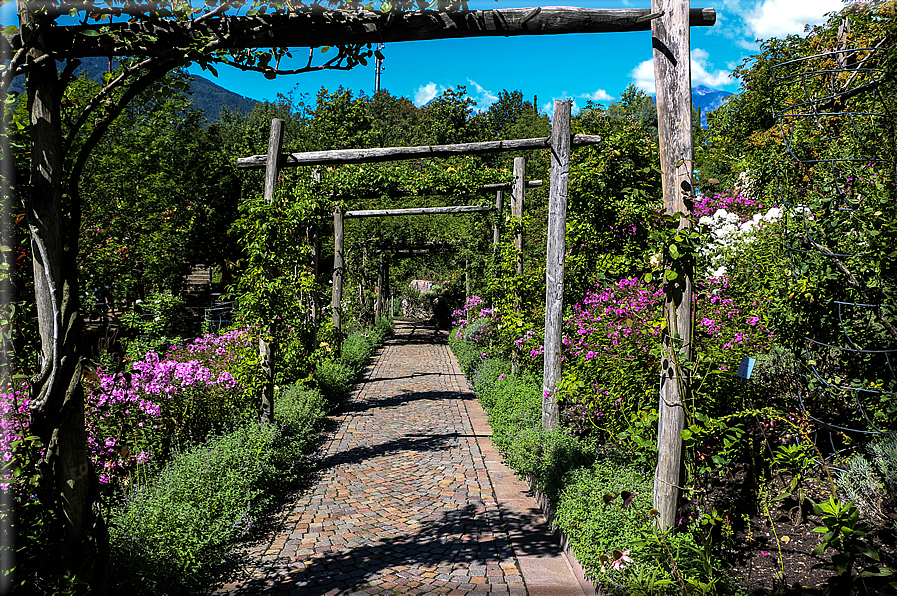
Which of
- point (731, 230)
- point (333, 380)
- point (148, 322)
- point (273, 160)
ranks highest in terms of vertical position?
point (273, 160)

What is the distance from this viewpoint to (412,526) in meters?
4.51

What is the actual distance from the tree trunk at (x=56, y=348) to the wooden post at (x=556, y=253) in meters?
4.29

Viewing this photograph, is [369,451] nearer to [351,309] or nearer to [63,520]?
[63,520]

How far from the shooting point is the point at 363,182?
9.40m

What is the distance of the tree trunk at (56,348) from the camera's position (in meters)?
2.41

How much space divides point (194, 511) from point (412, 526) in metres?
1.68

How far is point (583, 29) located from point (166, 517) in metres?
3.78

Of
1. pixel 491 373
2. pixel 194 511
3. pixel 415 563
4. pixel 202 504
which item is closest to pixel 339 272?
pixel 491 373

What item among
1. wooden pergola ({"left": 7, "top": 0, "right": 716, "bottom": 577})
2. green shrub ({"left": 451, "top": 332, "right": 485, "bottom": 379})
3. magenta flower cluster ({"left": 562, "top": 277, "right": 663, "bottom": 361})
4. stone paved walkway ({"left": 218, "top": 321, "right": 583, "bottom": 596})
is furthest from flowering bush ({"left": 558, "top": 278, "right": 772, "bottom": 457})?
green shrub ({"left": 451, "top": 332, "right": 485, "bottom": 379})

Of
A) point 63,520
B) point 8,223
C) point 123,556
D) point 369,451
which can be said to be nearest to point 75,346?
point 8,223

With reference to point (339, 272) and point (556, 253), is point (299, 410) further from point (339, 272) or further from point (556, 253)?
point (339, 272)

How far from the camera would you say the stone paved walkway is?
11.8 feet

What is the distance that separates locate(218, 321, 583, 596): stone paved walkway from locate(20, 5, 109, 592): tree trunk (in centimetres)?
129

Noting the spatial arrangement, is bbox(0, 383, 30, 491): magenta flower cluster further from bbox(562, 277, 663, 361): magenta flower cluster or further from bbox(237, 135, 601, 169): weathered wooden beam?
bbox(237, 135, 601, 169): weathered wooden beam
